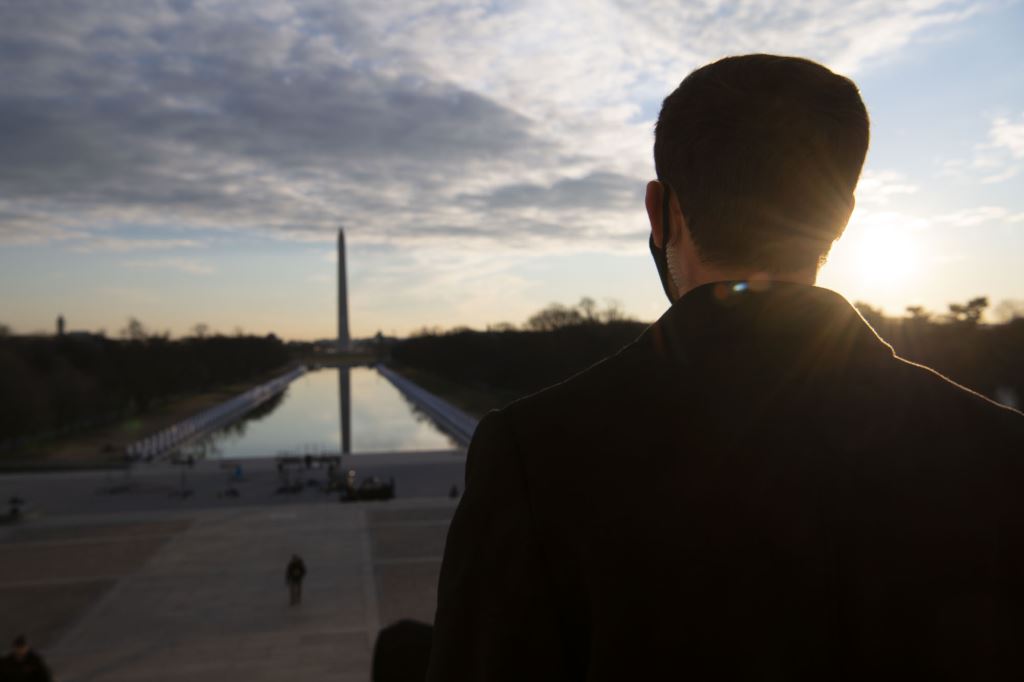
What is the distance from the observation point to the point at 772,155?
116 cm

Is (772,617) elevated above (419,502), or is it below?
above

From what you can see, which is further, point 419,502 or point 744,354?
point 419,502

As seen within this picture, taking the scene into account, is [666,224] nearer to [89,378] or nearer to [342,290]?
[89,378]

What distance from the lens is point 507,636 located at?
100cm

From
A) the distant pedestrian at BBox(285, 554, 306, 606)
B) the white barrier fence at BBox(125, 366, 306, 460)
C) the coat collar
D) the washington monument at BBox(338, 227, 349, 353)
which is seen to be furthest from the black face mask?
the washington monument at BBox(338, 227, 349, 353)

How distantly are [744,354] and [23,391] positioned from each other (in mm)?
48879

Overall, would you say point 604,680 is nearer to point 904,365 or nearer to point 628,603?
point 628,603

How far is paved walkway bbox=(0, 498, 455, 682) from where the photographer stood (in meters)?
12.6

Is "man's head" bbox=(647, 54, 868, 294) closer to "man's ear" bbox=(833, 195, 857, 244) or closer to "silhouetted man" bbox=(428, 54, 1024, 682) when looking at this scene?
"man's ear" bbox=(833, 195, 857, 244)

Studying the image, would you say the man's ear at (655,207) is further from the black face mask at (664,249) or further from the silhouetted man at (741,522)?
the silhouetted man at (741,522)

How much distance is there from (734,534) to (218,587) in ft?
56.1

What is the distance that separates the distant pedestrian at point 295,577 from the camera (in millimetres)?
14906

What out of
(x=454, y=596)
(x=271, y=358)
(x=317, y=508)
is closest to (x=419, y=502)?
(x=317, y=508)

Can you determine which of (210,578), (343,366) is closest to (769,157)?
(210,578)
